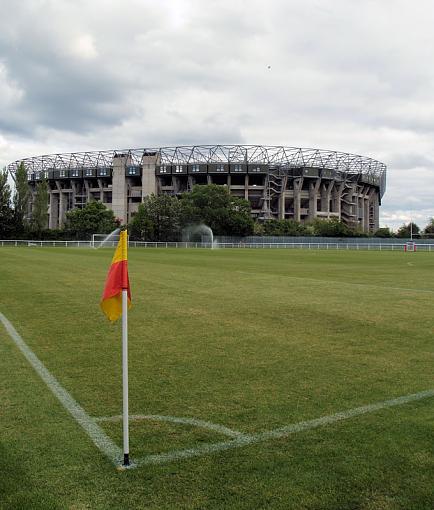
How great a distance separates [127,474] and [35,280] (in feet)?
56.1

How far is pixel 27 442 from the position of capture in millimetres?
4473

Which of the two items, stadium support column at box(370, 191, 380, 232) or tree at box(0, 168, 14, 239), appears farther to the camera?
stadium support column at box(370, 191, 380, 232)

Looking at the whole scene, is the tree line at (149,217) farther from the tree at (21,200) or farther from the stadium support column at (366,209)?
the stadium support column at (366,209)

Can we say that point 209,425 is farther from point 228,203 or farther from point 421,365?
point 228,203

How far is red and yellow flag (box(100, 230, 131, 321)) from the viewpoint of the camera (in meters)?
4.44

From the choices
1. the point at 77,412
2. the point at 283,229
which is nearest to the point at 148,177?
the point at 283,229

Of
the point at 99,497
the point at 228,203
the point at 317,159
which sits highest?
the point at 317,159

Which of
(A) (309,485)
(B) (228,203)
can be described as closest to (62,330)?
(A) (309,485)

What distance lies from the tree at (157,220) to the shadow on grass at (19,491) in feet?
294

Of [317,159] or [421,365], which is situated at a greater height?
[317,159]

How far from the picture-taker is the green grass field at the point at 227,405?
3.66 m

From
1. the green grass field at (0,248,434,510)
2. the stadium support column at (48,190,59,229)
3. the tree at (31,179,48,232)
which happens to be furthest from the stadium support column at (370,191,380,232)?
the green grass field at (0,248,434,510)

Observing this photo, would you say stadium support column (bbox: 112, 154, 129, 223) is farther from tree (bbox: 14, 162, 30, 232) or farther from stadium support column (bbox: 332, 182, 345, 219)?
stadium support column (bbox: 332, 182, 345, 219)

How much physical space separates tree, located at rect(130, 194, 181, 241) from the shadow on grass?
294ft
